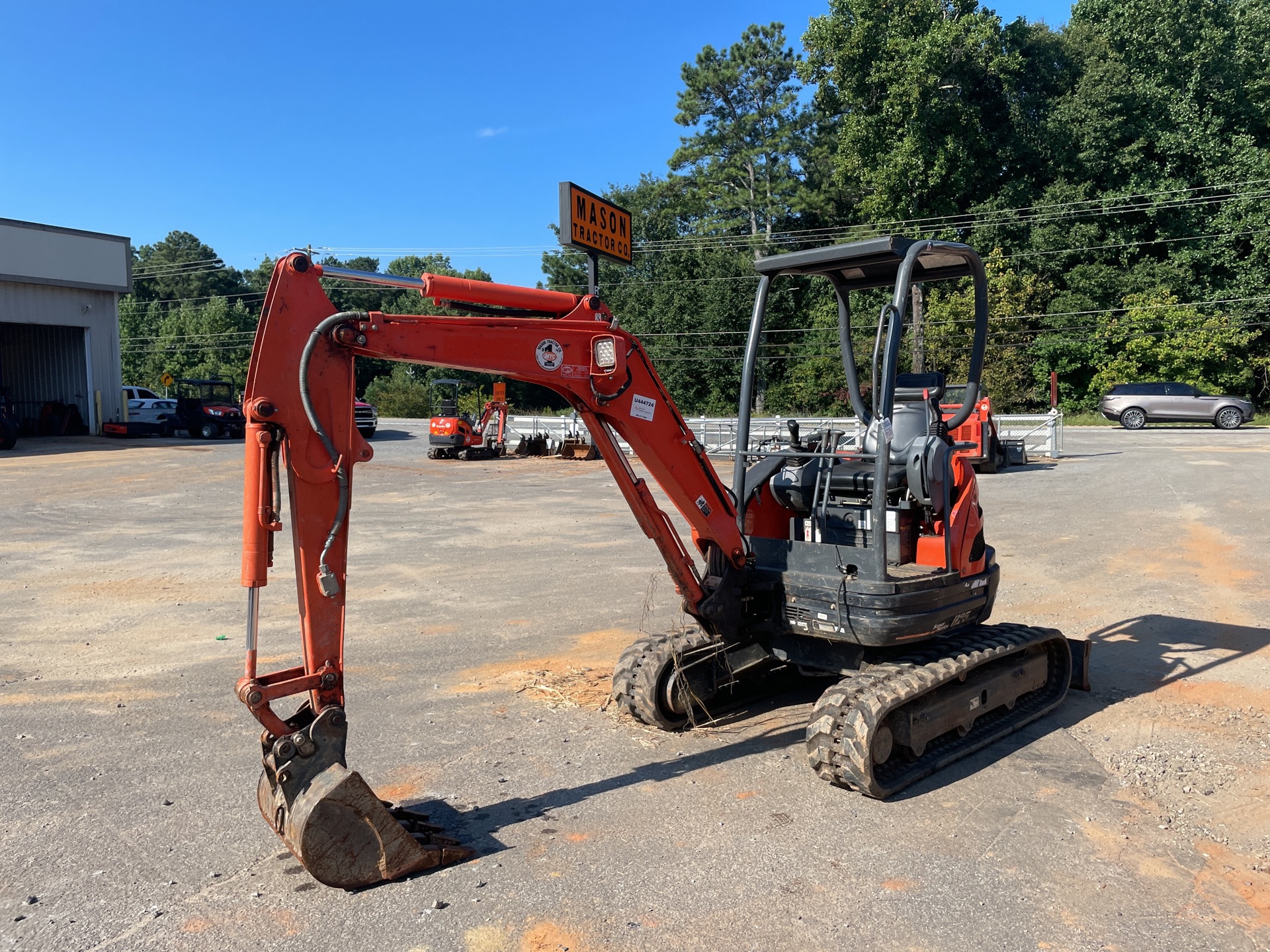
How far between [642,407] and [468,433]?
2325cm

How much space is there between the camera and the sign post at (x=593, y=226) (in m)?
9.82

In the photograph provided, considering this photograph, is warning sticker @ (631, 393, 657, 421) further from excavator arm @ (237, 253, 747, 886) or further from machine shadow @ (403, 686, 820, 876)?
machine shadow @ (403, 686, 820, 876)

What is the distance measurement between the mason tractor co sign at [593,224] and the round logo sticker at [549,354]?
5.13 metres

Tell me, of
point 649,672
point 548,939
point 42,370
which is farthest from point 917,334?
point 42,370

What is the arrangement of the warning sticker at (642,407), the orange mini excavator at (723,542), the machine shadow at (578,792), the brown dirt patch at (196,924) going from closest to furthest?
the brown dirt patch at (196,924) < the orange mini excavator at (723,542) < the machine shadow at (578,792) < the warning sticker at (642,407)

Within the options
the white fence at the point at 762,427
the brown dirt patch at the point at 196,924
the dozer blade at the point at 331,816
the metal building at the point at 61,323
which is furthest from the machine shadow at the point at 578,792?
the metal building at the point at 61,323

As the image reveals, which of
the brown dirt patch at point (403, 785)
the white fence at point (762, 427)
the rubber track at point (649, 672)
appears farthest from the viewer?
the white fence at point (762, 427)

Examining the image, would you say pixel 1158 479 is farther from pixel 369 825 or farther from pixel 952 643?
pixel 369 825

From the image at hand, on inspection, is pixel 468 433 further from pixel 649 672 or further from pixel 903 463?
pixel 903 463

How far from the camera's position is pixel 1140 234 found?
141 feet

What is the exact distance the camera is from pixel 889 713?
5051 mm

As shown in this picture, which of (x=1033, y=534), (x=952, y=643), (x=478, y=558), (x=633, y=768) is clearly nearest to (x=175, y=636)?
(x=478, y=558)

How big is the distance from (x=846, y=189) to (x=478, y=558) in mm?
41753

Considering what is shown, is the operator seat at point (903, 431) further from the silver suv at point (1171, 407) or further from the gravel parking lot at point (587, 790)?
the silver suv at point (1171, 407)
